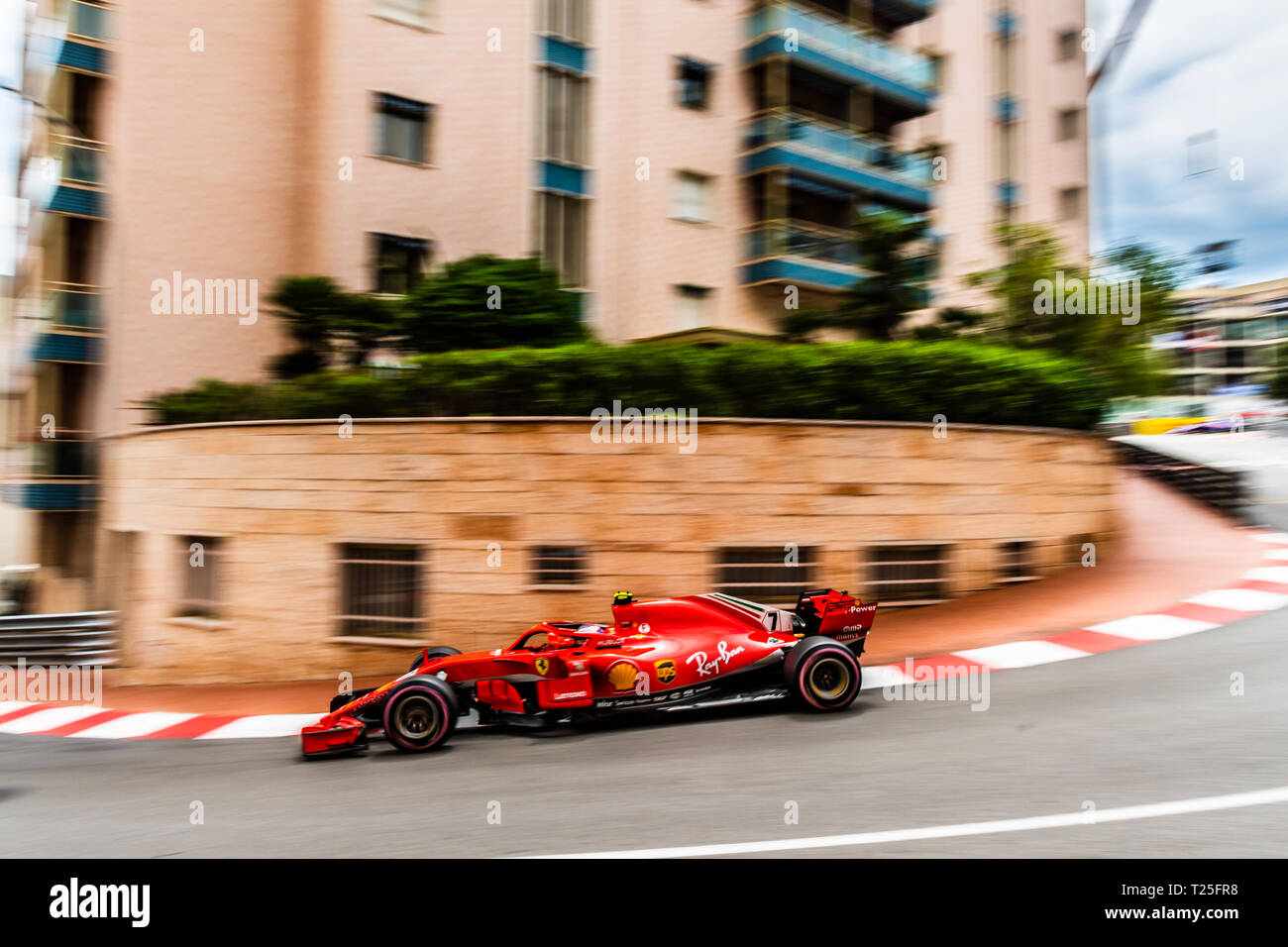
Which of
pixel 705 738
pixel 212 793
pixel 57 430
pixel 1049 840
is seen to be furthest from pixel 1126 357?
pixel 57 430

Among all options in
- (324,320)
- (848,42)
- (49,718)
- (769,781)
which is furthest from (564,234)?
(769,781)

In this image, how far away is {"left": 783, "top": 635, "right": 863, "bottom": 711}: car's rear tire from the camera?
23.1 feet

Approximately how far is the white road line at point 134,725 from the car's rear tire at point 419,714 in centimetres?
404

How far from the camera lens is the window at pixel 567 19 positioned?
18.2 meters

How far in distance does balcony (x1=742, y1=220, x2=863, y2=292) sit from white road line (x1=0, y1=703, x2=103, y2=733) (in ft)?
50.8

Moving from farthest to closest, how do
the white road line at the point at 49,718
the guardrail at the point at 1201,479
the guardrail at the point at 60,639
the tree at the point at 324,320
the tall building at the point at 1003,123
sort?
the tall building at the point at 1003,123 < the guardrail at the point at 1201,479 < the guardrail at the point at 60,639 < the tree at the point at 324,320 < the white road line at the point at 49,718

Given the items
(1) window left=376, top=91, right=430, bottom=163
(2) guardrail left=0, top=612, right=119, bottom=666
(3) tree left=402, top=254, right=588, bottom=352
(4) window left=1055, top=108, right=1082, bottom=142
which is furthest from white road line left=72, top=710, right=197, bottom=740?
(4) window left=1055, top=108, right=1082, bottom=142

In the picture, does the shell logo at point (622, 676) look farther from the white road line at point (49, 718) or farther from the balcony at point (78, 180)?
the balcony at point (78, 180)

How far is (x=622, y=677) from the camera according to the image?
7016 mm

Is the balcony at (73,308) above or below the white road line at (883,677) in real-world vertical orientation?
above

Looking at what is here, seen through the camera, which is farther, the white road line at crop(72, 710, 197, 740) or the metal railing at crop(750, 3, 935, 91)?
the metal railing at crop(750, 3, 935, 91)

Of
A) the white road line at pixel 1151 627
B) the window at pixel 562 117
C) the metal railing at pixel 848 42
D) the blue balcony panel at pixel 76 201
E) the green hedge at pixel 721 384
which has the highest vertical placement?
the metal railing at pixel 848 42

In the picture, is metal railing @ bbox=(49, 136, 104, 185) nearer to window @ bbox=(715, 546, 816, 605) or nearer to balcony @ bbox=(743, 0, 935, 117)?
balcony @ bbox=(743, 0, 935, 117)

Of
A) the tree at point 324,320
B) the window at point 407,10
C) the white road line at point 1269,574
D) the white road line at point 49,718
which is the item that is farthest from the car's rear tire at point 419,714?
the window at point 407,10
